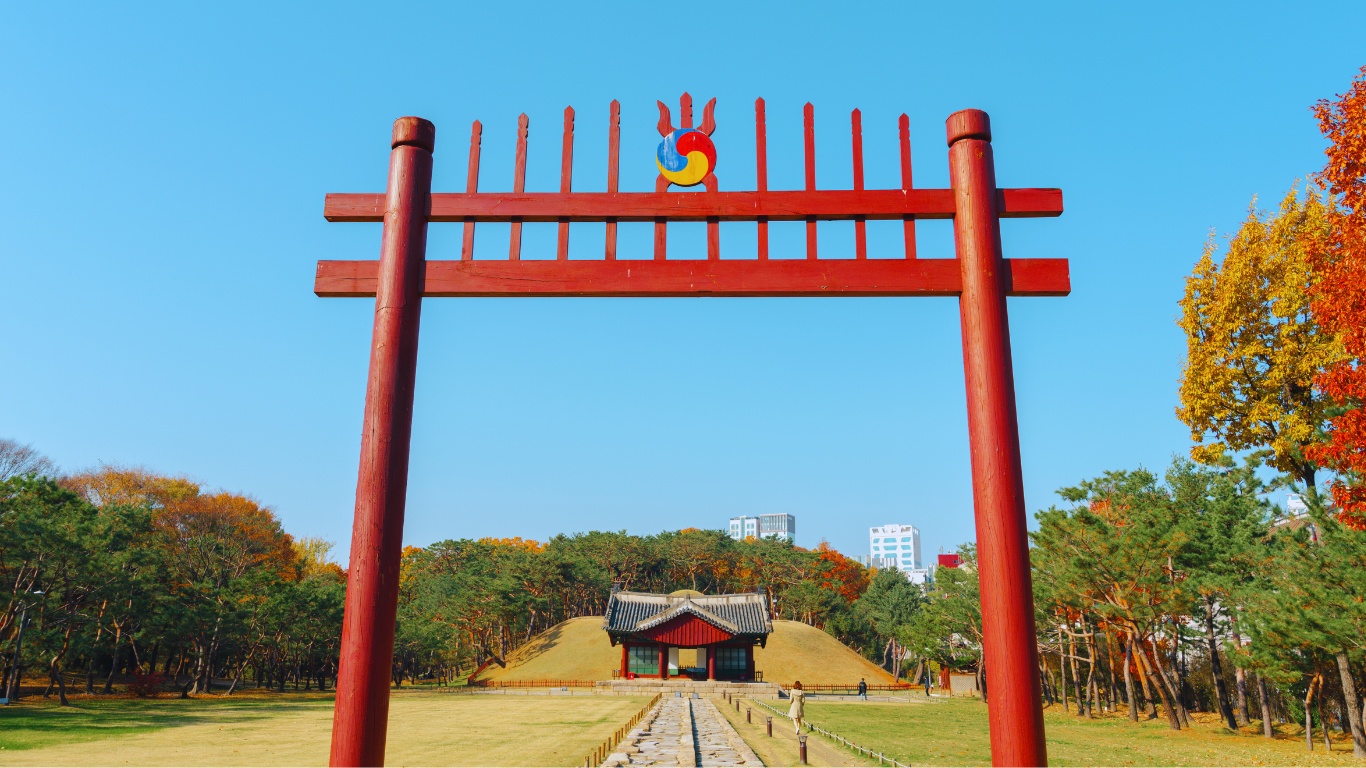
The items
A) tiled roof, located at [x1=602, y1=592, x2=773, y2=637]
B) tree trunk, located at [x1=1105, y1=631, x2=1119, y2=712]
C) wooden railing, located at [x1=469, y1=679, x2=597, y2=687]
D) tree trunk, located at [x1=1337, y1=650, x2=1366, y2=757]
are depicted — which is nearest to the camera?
tree trunk, located at [x1=1337, y1=650, x2=1366, y2=757]

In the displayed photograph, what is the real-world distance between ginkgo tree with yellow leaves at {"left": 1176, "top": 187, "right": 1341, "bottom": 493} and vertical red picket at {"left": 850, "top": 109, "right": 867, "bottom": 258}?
1877 centimetres

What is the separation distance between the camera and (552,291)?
5.29 meters

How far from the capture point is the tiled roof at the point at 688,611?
150 ft

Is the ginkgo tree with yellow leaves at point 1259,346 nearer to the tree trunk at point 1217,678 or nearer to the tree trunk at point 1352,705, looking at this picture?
the tree trunk at point 1352,705

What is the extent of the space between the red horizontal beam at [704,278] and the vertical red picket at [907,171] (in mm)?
148

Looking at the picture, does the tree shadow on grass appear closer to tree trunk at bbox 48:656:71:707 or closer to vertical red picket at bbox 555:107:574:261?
tree trunk at bbox 48:656:71:707

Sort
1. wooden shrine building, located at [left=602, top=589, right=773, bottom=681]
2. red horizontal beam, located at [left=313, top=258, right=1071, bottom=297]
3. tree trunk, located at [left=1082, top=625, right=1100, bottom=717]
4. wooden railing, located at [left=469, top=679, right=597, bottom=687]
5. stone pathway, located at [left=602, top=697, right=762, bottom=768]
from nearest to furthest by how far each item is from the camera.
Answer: red horizontal beam, located at [left=313, top=258, right=1071, bottom=297] < stone pathway, located at [left=602, top=697, right=762, bottom=768] < tree trunk, located at [left=1082, top=625, right=1100, bottom=717] < wooden shrine building, located at [left=602, top=589, right=773, bottom=681] < wooden railing, located at [left=469, top=679, right=597, bottom=687]

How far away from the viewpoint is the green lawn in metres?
18.4

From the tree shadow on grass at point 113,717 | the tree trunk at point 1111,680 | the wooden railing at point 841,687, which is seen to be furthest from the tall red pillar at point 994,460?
the wooden railing at point 841,687

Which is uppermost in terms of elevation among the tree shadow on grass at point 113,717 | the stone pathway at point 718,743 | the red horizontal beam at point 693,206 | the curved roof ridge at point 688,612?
the red horizontal beam at point 693,206

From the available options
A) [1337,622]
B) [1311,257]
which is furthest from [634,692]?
[1311,257]

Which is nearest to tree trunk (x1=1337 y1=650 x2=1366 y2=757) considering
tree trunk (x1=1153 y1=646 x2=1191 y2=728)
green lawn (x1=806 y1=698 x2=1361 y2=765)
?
green lawn (x1=806 y1=698 x2=1361 y2=765)

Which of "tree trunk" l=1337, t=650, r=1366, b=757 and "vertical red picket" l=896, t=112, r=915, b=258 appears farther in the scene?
"tree trunk" l=1337, t=650, r=1366, b=757

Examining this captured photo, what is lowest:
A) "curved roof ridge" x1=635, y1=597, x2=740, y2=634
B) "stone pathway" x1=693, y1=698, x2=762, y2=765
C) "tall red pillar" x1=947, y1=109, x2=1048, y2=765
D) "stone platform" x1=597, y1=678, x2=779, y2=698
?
"stone platform" x1=597, y1=678, x2=779, y2=698
